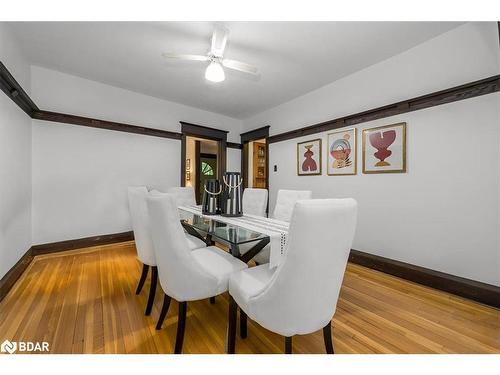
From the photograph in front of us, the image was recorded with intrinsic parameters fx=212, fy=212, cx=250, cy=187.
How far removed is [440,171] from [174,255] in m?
2.56

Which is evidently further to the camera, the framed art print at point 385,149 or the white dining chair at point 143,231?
the framed art print at point 385,149

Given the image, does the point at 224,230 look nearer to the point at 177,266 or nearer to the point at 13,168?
the point at 177,266

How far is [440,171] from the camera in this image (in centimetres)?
212

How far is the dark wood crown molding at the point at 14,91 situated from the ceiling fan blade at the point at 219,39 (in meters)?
1.72

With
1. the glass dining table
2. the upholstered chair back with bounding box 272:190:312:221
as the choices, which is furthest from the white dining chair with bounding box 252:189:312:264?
the glass dining table

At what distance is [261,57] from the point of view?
250 centimetres

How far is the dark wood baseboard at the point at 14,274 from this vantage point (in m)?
1.87

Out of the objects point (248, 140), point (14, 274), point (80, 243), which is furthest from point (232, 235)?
point (248, 140)

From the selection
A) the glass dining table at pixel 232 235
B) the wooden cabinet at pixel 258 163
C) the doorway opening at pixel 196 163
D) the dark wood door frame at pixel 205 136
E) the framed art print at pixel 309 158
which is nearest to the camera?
the glass dining table at pixel 232 235

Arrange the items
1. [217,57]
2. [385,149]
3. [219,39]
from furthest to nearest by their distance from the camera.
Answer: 1. [385,149]
2. [217,57]
3. [219,39]

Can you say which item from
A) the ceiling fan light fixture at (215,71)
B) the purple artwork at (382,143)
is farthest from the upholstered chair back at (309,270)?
the purple artwork at (382,143)

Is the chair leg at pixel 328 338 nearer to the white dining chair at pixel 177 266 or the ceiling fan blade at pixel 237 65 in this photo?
the white dining chair at pixel 177 266
